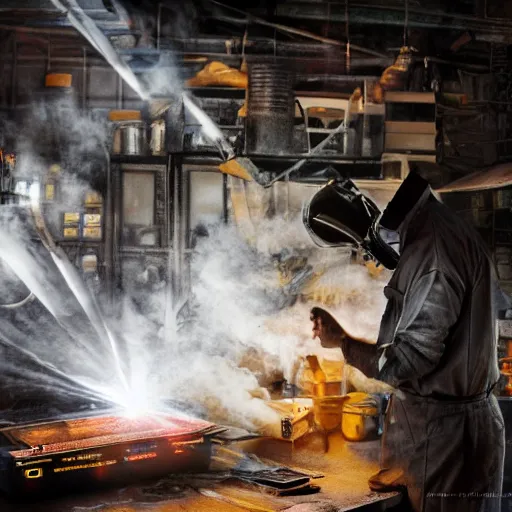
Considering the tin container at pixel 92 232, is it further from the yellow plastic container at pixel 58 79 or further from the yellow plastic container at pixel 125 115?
the yellow plastic container at pixel 58 79

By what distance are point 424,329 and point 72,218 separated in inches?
148

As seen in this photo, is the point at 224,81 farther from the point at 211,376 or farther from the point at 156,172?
the point at 211,376

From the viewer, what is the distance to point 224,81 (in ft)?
20.6

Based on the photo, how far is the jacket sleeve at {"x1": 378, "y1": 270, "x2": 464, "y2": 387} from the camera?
12.5ft

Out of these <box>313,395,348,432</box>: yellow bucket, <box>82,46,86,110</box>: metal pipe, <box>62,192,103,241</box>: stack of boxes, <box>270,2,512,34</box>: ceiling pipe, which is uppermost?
<box>270,2,512,34</box>: ceiling pipe

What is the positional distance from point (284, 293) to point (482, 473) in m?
2.86

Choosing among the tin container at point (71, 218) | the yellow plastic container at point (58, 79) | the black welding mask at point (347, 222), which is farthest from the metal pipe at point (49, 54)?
the black welding mask at point (347, 222)

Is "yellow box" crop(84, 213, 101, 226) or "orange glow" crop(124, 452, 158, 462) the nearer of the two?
"orange glow" crop(124, 452, 158, 462)

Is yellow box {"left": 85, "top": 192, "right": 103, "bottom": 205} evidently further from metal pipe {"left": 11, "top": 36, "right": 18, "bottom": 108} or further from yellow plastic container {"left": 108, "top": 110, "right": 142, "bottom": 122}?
metal pipe {"left": 11, "top": 36, "right": 18, "bottom": 108}

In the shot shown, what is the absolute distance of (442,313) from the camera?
3.87 m

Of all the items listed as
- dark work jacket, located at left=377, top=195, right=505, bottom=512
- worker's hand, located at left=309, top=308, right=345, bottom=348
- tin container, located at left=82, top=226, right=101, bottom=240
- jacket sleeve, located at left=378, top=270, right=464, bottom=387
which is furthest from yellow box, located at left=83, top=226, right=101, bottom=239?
jacket sleeve, located at left=378, top=270, right=464, bottom=387

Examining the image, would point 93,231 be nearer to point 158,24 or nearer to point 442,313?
point 158,24

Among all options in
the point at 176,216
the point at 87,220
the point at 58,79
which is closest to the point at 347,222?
the point at 176,216

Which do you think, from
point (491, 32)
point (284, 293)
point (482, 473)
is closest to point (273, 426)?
point (284, 293)
